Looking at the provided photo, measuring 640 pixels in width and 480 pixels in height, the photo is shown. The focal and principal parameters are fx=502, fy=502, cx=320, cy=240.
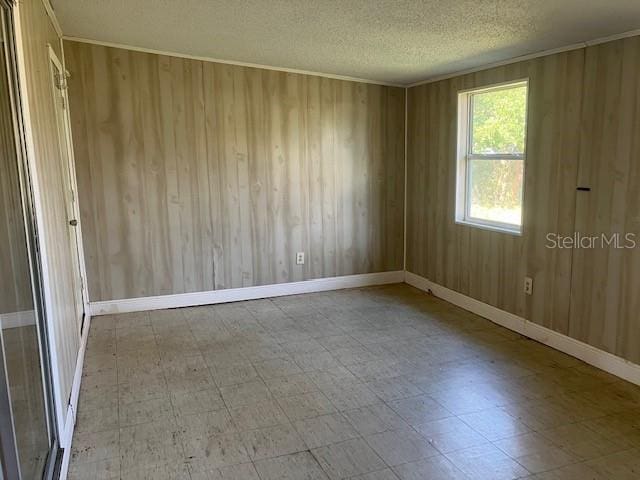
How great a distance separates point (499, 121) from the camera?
13.7 feet

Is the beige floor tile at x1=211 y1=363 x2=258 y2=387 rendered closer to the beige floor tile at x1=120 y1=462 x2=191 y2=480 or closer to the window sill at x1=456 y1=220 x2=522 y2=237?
the beige floor tile at x1=120 y1=462 x2=191 y2=480

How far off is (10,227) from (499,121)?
365cm

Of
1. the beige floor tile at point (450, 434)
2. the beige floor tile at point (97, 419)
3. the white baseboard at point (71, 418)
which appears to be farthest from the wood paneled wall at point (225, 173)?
the beige floor tile at point (450, 434)

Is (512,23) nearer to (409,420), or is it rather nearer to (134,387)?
(409,420)

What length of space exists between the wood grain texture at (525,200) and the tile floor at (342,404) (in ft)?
1.30

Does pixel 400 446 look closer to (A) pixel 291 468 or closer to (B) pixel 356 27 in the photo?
(A) pixel 291 468

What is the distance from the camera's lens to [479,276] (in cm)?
445

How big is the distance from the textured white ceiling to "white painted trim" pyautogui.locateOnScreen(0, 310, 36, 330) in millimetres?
1966

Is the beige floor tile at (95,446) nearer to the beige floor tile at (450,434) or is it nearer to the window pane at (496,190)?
the beige floor tile at (450,434)

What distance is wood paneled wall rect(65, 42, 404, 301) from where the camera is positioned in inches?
171

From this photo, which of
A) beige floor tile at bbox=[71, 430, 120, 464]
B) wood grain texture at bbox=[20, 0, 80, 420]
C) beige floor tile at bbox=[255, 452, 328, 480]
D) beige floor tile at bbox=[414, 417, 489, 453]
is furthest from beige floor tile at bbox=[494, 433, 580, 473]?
wood grain texture at bbox=[20, 0, 80, 420]

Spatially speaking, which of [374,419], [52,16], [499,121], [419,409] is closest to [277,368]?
[374,419]

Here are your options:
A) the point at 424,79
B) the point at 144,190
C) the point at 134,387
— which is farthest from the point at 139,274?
the point at 424,79

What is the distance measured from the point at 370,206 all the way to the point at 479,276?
1.48 metres
